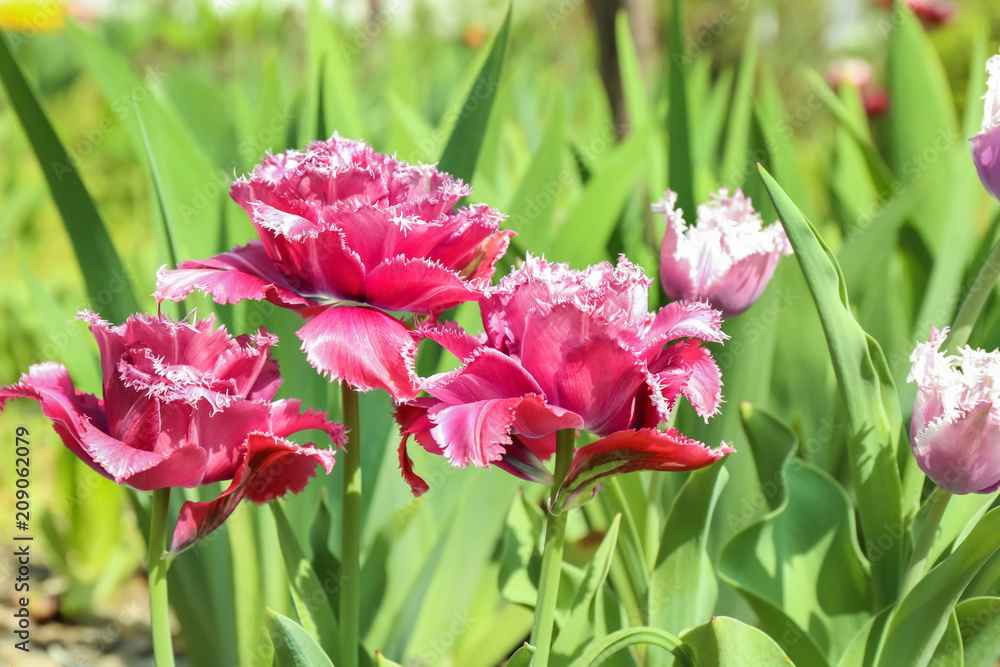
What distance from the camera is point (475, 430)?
1.53 ft

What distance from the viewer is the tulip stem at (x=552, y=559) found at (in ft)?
1.72

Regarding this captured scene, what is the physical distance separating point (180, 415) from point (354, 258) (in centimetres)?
15

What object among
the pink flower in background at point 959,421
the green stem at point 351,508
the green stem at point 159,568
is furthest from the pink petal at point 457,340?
the pink flower in background at point 959,421

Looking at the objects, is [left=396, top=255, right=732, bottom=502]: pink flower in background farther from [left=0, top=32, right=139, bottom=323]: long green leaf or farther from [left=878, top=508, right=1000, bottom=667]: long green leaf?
[left=0, top=32, right=139, bottom=323]: long green leaf


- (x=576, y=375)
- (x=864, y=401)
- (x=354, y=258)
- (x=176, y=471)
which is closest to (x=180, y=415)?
(x=176, y=471)

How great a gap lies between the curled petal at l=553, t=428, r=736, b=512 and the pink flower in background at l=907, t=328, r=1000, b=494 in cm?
18

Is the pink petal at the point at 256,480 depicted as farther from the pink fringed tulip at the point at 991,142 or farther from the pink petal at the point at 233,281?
the pink fringed tulip at the point at 991,142

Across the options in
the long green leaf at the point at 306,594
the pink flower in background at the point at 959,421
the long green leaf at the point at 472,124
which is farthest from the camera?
the long green leaf at the point at 472,124

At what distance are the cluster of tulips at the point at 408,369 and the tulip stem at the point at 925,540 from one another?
0.15ft

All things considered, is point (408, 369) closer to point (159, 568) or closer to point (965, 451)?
point (159, 568)

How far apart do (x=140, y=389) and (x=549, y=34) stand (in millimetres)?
10898

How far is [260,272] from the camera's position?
566mm

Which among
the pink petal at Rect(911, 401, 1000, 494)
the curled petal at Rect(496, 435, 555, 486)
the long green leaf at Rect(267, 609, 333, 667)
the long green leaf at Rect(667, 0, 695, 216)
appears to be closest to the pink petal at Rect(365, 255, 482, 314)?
the curled petal at Rect(496, 435, 555, 486)

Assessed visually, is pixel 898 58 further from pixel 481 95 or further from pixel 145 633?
pixel 145 633
